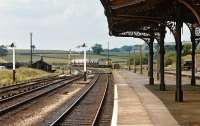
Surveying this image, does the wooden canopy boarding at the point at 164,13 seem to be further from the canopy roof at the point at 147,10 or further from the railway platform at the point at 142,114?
the railway platform at the point at 142,114

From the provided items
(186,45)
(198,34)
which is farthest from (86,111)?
(186,45)

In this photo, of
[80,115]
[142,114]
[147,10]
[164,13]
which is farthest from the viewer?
[147,10]

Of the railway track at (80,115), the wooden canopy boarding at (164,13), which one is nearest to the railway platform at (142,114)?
the railway track at (80,115)

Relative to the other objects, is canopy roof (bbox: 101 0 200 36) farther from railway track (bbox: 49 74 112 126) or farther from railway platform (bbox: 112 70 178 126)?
railway track (bbox: 49 74 112 126)

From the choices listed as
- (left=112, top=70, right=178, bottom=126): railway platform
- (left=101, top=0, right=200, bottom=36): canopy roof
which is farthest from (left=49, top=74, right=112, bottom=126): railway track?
(left=101, top=0, right=200, bottom=36): canopy roof

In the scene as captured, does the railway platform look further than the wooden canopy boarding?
No

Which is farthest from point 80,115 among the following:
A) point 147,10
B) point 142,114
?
point 147,10

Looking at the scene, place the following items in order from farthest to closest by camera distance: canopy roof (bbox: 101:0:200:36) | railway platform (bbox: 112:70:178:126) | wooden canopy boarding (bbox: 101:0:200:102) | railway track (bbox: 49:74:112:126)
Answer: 1. canopy roof (bbox: 101:0:200:36)
2. wooden canopy boarding (bbox: 101:0:200:102)
3. railway track (bbox: 49:74:112:126)
4. railway platform (bbox: 112:70:178:126)

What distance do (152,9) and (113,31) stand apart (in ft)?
67.3

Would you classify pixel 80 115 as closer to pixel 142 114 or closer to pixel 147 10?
pixel 142 114

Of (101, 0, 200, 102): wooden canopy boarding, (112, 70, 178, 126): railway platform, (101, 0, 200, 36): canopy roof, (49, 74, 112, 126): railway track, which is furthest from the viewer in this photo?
(101, 0, 200, 36): canopy roof

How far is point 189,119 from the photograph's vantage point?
20641mm

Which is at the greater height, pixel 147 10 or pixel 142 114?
pixel 147 10

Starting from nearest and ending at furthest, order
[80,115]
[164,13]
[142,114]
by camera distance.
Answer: [142,114], [80,115], [164,13]
